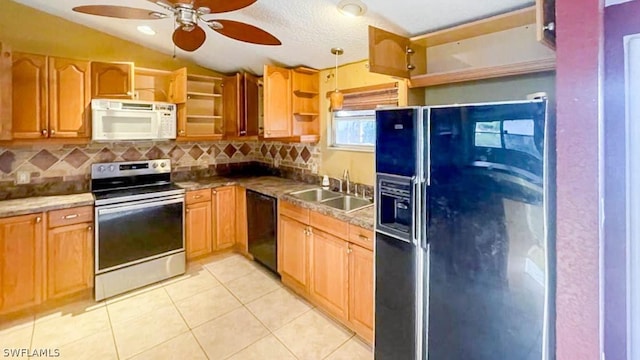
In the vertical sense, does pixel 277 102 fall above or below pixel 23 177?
above

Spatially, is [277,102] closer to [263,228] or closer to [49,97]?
[263,228]

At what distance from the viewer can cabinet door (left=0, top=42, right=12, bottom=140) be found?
2.35 m

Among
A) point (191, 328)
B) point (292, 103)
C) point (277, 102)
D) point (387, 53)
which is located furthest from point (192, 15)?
point (191, 328)

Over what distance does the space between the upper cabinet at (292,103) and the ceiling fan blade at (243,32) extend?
99cm

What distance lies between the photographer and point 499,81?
1891 millimetres

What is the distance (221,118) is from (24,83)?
1800 millimetres

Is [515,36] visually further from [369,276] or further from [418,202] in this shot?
[369,276]

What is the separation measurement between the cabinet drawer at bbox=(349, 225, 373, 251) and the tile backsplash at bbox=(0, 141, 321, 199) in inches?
54.6

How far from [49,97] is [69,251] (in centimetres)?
132

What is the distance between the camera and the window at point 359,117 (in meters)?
2.65

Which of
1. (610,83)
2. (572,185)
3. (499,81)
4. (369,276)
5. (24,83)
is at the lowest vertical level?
(369,276)

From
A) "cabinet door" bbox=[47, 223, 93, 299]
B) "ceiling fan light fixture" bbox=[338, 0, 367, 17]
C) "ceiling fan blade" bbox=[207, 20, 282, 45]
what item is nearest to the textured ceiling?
"ceiling fan light fixture" bbox=[338, 0, 367, 17]

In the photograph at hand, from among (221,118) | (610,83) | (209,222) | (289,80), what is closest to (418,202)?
(610,83)

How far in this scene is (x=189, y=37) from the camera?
1987 millimetres
